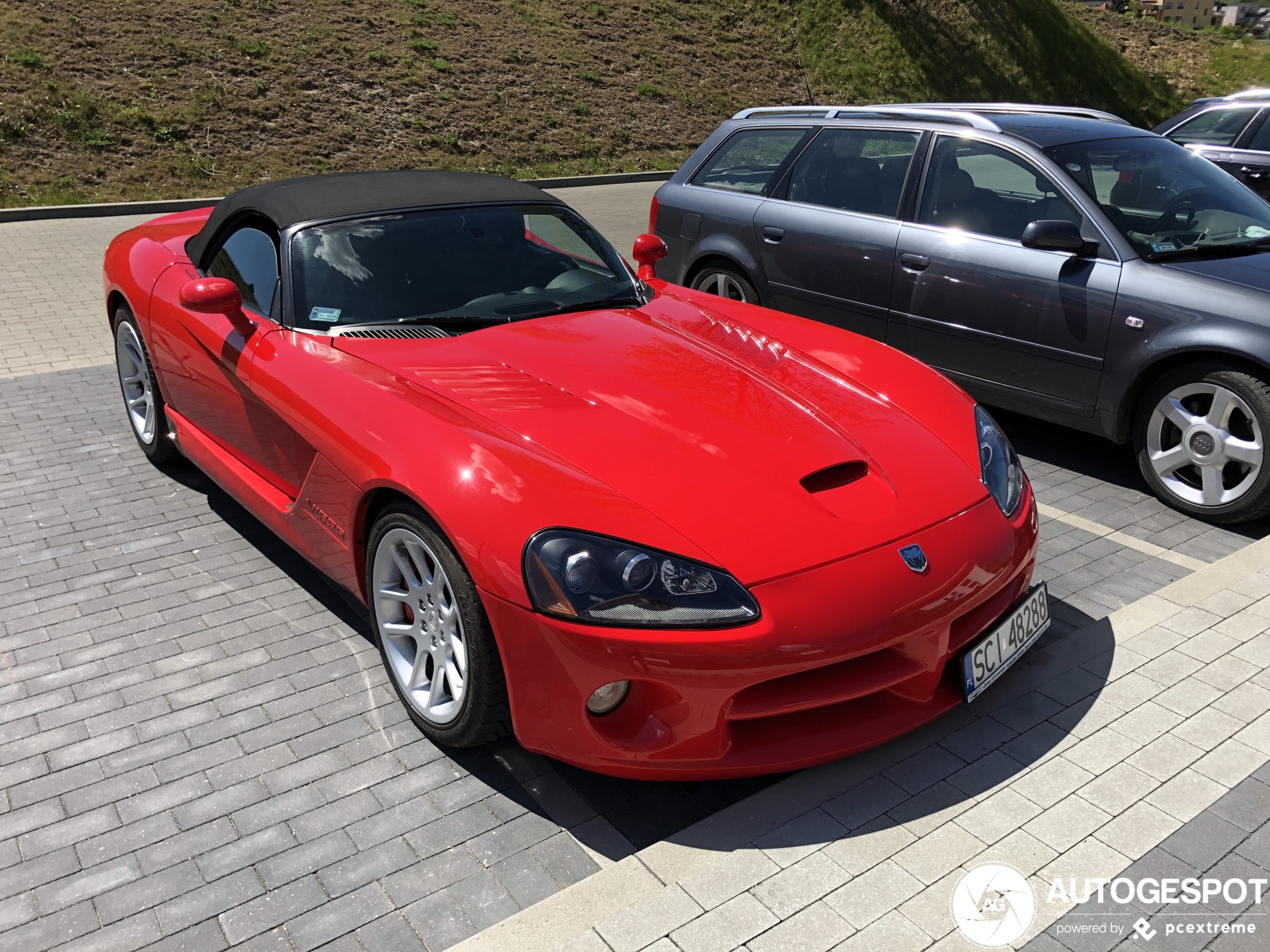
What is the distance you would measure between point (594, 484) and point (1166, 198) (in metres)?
4.07

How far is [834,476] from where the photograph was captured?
3.11 m

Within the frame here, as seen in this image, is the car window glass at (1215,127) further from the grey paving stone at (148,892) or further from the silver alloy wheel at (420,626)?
the grey paving stone at (148,892)

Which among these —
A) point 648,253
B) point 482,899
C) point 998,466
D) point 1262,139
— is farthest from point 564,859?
point 1262,139

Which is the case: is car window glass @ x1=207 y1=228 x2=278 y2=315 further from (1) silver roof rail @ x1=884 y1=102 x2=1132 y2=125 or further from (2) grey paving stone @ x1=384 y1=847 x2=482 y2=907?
(1) silver roof rail @ x1=884 y1=102 x2=1132 y2=125

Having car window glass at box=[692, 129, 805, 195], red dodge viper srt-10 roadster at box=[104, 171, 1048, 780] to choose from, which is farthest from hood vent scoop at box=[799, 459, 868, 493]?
car window glass at box=[692, 129, 805, 195]

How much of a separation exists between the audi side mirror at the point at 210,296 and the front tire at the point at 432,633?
51.6 inches

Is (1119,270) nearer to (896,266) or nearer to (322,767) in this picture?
(896,266)

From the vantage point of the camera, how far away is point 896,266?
5.82m

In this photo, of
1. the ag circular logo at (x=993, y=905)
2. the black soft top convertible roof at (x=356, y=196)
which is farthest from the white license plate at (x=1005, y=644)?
the black soft top convertible roof at (x=356, y=196)

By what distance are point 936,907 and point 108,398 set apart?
6.03 metres

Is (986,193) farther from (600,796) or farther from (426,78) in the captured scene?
(426,78)

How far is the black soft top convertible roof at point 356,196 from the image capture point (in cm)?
418

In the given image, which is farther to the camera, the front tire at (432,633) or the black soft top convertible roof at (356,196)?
the black soft top convertible roof at (356,196)

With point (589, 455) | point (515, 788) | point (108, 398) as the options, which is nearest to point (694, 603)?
point (589, 455)
